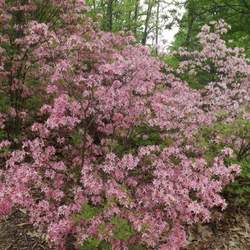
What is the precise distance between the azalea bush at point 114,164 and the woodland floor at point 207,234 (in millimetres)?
592

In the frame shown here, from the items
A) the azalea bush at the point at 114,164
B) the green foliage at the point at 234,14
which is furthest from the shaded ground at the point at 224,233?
the green foliage at the point at 234,14

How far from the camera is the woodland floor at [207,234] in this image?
7.45 m

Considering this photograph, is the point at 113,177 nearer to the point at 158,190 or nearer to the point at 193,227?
the point at 158,190

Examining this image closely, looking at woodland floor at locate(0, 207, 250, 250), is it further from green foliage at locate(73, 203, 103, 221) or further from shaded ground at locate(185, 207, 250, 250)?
green foliage at locate(73, 203, 103, 221)

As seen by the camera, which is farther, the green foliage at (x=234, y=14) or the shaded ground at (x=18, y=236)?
the green foliage at (x=234, y=14)

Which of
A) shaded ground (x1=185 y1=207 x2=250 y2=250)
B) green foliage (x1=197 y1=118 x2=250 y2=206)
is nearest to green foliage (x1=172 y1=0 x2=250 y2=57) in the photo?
green foliage (x1=197 y1=118 x2=250 y2=206)

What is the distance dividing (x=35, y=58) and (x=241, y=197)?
4991 millimetres

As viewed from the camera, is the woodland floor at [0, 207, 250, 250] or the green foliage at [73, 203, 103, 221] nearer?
the green foliage at [73, 203, 103, 221]

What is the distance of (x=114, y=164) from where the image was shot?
20.4 ft

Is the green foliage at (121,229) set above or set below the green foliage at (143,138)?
below

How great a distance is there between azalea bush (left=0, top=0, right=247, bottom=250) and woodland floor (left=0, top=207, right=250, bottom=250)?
0.59m

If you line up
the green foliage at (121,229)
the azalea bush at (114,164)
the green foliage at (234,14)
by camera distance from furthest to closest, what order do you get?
the green foliage at (234,14), the azalea bush at (114,164), the green foliage at (121,229)

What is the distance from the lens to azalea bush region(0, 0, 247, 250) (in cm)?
594

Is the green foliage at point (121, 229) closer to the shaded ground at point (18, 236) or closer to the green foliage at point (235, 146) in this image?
the shaded ground at point (18, 236)
